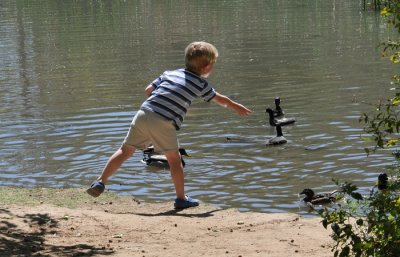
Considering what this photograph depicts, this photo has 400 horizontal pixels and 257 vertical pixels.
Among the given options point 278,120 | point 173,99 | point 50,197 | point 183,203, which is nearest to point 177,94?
point 173,99

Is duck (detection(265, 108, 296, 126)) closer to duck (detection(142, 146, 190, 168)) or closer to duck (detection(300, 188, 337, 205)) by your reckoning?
duck (detection(142, 146, 190, 168))

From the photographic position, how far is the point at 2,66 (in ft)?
79.9

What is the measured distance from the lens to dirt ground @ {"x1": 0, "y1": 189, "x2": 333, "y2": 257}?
7172mm

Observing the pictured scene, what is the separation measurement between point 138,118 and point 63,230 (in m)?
1.48

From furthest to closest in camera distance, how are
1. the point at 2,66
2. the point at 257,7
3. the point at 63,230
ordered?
1. the point at 257,7
2. the point at 2,66
3. the point at 63,230

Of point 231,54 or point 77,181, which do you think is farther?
point 231,54

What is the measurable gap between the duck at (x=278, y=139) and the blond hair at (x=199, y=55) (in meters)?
4.83

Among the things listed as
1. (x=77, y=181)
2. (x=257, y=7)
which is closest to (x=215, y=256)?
(x=77, y=181)

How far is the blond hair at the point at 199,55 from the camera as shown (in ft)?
27.9

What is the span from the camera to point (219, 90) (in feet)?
61.4

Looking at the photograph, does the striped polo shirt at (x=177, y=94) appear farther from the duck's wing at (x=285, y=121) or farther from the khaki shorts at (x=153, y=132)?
the duck's wing at (x=285, y=121)

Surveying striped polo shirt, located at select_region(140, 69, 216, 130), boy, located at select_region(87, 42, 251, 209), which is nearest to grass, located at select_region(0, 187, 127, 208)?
boy, located at select_region(87, 42, 251, 209)

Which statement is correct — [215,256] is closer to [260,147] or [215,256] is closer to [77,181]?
[77,181]

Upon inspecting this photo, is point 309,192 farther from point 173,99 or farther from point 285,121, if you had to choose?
point 285,121
